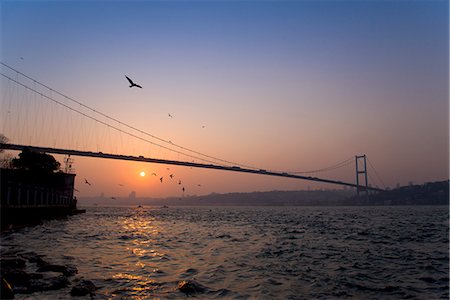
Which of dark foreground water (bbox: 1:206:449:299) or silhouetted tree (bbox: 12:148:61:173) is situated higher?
silhouetted tree (bbox: 12:148:61:173)

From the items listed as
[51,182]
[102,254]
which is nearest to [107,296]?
[102,254]

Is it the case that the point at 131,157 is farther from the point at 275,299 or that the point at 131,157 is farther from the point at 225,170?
the point at 275,299

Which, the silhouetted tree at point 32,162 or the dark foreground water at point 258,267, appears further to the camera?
the silhouetted tree at point 32,162

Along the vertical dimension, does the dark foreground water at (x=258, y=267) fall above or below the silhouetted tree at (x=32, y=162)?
below

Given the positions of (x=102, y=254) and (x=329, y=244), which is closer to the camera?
(x=102, y=254)

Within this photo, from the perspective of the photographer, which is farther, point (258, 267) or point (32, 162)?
point (32, 162)

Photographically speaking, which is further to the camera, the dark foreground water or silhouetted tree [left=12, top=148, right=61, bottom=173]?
silhouetted tree [left=12, top=148, right=61, bottom=173]

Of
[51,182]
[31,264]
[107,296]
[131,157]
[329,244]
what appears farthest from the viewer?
[131,157]

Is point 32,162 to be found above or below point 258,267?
above
